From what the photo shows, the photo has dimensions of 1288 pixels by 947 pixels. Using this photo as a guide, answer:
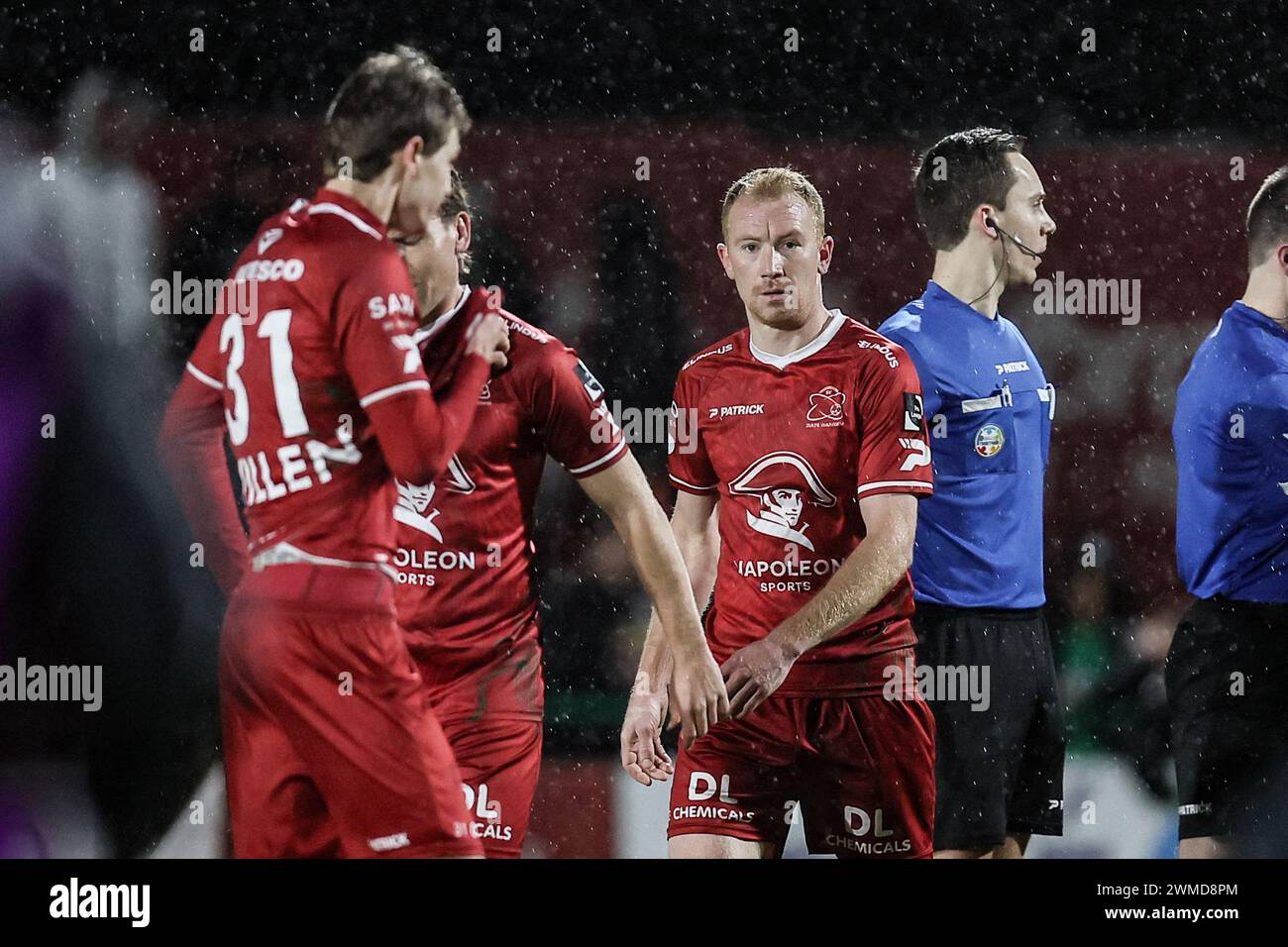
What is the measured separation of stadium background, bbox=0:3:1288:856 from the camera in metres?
3.48

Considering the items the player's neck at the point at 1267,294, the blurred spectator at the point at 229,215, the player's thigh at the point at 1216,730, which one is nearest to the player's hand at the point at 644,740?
the player's thigh at the point at 1216,730

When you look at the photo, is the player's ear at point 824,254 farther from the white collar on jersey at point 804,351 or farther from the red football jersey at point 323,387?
the red football jersey at point 323,387

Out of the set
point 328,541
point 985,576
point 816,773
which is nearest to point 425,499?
point 328,541

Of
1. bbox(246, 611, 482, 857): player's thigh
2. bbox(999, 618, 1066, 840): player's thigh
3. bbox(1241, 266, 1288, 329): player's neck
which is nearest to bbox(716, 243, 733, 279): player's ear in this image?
bbox(999, 618, 1066, 840): player's thigh

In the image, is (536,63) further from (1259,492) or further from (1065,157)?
(1259,492)

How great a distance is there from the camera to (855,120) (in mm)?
3781

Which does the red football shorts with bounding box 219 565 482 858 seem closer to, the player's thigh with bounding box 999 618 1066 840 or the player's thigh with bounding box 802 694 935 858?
the player's thigh with bounding box 802 694 935 858

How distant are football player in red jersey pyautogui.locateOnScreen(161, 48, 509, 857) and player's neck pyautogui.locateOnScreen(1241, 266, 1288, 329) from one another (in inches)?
81.3

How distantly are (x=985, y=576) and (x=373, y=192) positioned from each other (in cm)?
162

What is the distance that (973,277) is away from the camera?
11.3 feet

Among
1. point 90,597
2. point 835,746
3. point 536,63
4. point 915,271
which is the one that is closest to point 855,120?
point 915,271

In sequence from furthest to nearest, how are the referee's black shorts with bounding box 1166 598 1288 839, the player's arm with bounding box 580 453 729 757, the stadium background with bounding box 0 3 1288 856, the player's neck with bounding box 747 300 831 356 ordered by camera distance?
the stadium background with bounding box 0 3 1288 856 < the referee's black shorts with bounding box 1166 598 1288 839 < the player's neck with bounding box 747 300 831 356 < the player's arm with bounding box 580 453 729 757

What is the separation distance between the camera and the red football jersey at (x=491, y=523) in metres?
2.77

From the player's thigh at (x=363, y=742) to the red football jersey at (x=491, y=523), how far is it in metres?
0.34
